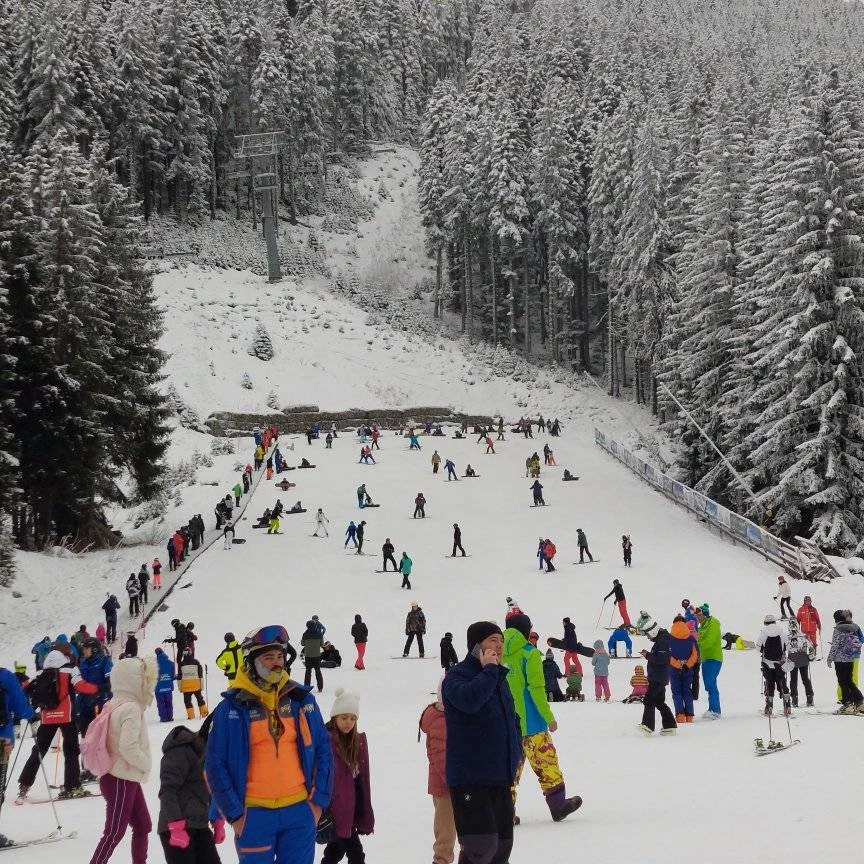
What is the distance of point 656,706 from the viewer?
12.2m

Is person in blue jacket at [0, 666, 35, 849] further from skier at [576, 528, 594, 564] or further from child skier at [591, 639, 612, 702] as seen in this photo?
skier at [576, 528, 594, 564]

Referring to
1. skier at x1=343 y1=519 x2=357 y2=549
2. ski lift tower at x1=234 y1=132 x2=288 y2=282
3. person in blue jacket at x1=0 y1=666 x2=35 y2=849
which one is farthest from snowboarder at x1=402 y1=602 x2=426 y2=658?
ski lift tower at x1=234 y1=132 x2=288 y2=282

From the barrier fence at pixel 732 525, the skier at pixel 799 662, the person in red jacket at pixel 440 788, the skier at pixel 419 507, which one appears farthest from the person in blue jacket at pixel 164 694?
the skier at pixel 419 507

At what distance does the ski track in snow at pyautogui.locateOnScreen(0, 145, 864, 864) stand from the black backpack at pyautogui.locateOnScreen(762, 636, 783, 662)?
Result: 891mm

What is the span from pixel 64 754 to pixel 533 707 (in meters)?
5.27

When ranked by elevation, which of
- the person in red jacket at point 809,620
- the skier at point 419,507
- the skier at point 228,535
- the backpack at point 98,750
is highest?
the skier at point 419,507

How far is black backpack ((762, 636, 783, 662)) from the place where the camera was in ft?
42.0

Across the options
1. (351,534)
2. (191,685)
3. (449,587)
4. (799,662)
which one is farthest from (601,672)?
(351,534)

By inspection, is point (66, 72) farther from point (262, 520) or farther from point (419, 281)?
point (262, 520)

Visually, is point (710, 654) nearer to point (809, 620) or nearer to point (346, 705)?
point (809, 620)

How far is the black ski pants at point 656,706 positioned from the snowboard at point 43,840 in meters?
6.33

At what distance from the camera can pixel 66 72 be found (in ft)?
237

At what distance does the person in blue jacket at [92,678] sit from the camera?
1105 cm

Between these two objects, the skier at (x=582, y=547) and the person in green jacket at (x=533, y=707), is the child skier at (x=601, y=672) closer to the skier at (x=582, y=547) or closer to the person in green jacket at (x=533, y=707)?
the person in green jacket at (x=533, y=707)
